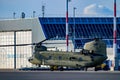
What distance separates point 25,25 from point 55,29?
9.61 metres

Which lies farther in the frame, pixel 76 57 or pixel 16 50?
pixel 16 50

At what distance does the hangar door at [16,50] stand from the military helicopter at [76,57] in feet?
115

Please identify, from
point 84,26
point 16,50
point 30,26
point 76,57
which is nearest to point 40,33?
point 30,26

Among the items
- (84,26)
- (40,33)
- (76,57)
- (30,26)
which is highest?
(84,26)

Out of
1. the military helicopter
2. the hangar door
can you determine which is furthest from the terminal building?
the military helicopter

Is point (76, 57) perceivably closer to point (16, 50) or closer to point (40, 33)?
point (40, 33)

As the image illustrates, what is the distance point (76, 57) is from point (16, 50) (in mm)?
42601

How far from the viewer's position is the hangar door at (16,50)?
114000 mm

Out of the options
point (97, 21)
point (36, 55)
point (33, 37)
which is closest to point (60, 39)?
point (33, 37)

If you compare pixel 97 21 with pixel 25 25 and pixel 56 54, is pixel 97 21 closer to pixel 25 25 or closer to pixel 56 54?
pixel 25 25

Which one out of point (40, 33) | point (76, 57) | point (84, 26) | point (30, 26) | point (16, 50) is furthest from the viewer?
point (84, 26)

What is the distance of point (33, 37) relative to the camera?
368 feet

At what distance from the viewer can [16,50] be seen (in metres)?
116

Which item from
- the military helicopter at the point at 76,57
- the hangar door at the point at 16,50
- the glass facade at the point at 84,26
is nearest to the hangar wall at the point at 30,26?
the hangar door at the point at 16,50
